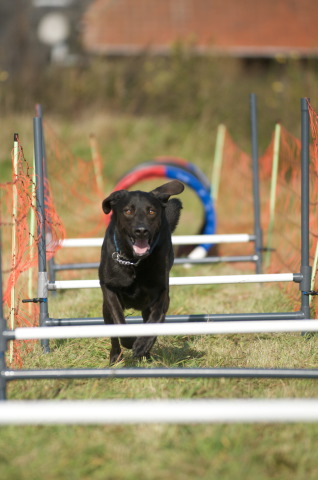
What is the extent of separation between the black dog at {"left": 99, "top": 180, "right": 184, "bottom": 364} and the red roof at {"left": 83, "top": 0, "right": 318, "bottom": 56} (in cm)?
1747

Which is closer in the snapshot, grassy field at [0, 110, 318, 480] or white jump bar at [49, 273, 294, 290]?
grassy field at [0, 110, 318, 480]

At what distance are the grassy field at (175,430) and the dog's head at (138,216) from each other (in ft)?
2.38

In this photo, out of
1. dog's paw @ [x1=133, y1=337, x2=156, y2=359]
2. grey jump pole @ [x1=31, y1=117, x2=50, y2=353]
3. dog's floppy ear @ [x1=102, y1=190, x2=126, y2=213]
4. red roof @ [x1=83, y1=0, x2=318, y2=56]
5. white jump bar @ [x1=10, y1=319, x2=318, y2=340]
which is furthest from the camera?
red roof @ [x1=83, y1=0, x2=318, y2=56]

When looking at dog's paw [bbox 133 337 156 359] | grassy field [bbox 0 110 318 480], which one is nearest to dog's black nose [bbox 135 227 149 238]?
dog's paw [bbox 133 337 156 359]

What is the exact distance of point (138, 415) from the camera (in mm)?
2604

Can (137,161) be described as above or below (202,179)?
above

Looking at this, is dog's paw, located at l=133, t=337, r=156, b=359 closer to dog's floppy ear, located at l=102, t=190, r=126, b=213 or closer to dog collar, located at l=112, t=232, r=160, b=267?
dog collar, located at l=112, t=232, r=160, b=267

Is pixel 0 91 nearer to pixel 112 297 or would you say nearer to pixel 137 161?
pixel 137 161

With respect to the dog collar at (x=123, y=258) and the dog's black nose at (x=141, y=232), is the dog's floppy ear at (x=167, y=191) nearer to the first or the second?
the dog collar at (x=123, y=258)

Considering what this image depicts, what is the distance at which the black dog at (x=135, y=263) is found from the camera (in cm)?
403

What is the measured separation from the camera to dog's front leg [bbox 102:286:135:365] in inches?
160

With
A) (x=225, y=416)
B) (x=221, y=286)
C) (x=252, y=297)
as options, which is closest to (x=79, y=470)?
(x=225, y=416)

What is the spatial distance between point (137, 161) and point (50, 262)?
9.17m

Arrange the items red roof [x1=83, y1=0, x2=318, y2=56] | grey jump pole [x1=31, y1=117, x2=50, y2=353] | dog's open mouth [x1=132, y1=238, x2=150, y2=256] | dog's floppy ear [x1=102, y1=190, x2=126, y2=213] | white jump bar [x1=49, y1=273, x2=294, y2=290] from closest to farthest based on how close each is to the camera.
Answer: dog's open mouth [x1=132, y1=238, x2=150, y2=256] → dog's floppy ear [x1=102, y1=190, x2=126, y2=213] → grey jump pole [x1=31, y1=117, x2=50, y2=353] → white jump bar [x1=49, y1=273, x2=294, y2=290] → red roof [x1=83, y1=0, x2=318, y2=56]
